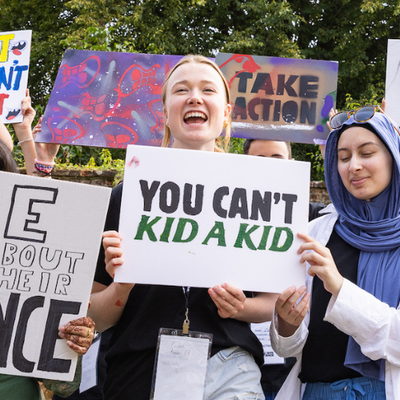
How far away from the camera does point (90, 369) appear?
8.26ft

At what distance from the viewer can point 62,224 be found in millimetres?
1594

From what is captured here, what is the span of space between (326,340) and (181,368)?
614mm

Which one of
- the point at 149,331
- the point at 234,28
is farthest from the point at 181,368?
the point at 234,28

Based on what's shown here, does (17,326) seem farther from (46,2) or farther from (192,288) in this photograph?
(46,2)

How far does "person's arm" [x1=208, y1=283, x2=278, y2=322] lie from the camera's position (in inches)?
61.6

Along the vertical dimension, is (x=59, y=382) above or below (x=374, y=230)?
below

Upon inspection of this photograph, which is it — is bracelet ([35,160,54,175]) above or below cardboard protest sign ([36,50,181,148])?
below

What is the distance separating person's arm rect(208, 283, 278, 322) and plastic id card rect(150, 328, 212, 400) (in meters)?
0.11

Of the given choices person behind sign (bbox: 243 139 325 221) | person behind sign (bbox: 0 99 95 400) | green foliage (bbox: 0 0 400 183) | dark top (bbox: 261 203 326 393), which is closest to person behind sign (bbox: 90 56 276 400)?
person behind sign (bbox: 0 99 95 400)

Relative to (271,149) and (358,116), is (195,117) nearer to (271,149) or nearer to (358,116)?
(358,116)

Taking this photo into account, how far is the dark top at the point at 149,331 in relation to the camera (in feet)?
5.23

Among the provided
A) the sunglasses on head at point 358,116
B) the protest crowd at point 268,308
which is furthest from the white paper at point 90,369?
the sunglasses on head at point 358,116

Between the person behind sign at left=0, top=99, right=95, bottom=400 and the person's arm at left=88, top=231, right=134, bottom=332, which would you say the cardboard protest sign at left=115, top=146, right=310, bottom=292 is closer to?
the person's arm at left=88, top=231, right=134, bottom=332

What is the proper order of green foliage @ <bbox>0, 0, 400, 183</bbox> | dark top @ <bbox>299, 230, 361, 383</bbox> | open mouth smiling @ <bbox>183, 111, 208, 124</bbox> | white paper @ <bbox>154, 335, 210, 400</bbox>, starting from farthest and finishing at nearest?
green foliage @ <bbox>0, 0, 400, 183</bbox>
open mouth smiling @ <bbox>183, 111, 208, 124</bbox>
dark top @ <bbox>299, 230, 361, 383</bbox>
white paper @ <bbox>154, 335, 210, 400</bbox>
